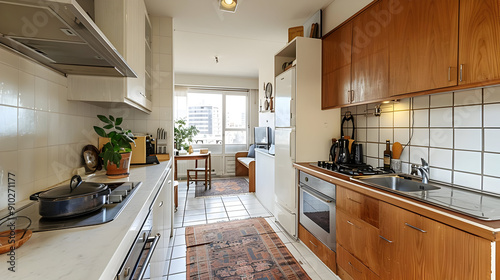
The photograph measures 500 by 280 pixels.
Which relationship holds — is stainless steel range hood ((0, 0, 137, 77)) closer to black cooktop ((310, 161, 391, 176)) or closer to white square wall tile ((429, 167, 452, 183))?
black cooktop ((310, 161, 391, 176))

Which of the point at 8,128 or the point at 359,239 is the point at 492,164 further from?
the point at 8,128

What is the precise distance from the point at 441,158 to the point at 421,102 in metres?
0.44

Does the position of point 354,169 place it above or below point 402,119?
below

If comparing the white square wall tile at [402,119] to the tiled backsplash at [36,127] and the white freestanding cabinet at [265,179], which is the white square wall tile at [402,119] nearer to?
the white freestanding cabinet at [265,179]

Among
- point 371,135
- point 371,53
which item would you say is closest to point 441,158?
point 371,135

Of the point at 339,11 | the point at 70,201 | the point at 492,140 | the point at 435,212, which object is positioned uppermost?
the point at 339,11

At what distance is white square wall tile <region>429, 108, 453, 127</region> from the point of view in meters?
1.47

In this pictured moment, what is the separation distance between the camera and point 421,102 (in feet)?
5.40

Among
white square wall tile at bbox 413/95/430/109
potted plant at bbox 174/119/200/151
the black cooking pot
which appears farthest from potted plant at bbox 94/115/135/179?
potted plant at bbox 174/119/200/151

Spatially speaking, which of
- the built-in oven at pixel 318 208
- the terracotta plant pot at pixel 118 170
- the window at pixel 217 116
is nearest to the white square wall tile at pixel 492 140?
the built-in oven at pixel 318 208

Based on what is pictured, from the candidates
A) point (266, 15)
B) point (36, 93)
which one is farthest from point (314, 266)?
point (266, 15)

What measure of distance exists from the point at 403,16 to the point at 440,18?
10.2 inches

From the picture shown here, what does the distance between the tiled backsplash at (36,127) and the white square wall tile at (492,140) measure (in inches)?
97.7

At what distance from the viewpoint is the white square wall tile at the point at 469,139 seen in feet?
4.29
